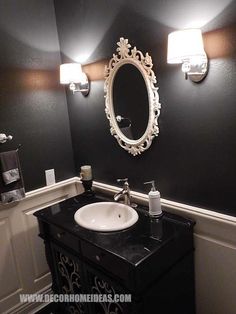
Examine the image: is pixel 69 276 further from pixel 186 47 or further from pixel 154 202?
pixel 186 47

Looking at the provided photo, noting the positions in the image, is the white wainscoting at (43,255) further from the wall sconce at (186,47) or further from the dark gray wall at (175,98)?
the wall sconce at (186,47)

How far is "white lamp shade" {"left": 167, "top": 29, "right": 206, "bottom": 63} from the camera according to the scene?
3.74 feet

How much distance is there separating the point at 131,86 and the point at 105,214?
0.84 m

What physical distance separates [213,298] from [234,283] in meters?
0.19

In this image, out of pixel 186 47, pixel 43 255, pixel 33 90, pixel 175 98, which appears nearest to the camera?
pixel 186 47

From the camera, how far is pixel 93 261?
142 cm

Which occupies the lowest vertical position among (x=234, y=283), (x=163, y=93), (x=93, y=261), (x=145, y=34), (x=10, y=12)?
(x=234, y=283)

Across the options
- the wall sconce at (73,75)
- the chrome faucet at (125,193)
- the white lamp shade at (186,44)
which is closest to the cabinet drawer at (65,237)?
the chrome faucet at (125,193)

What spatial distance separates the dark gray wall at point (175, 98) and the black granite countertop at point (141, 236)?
0.17m

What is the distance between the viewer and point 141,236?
4.45 feet

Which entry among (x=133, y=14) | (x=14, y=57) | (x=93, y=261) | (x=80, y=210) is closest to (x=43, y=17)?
(x=14, y=57)

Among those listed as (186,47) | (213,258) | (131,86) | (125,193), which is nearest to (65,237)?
(125,193)

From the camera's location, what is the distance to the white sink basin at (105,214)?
5.36 feet

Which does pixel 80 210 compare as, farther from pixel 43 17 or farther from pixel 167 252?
pixel 43 17
